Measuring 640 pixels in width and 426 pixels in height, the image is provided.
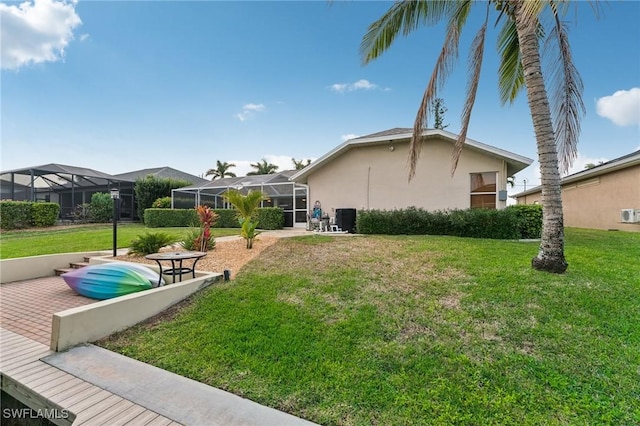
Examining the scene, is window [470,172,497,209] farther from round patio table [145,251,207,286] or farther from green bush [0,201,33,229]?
green bush [0,201,33,229]

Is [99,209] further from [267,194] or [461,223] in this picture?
[461,223]

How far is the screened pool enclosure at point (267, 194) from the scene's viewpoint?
18703 mm

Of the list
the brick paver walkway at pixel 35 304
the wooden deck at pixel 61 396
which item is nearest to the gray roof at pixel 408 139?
the wooden deck at pixel 61 396

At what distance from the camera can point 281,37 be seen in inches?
476

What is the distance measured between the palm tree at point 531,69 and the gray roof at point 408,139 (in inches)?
101

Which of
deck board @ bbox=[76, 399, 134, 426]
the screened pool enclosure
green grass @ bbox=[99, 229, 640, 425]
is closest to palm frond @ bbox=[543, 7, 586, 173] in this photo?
green grass @ bbox=[99, 229, 640, 425]

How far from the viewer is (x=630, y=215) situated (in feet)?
40.3

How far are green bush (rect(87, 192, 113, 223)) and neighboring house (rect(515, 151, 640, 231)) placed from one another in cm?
3059

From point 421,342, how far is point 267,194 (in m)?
16.7

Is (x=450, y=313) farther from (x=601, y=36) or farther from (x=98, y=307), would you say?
(x=601, y=36)

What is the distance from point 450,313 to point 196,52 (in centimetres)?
1396

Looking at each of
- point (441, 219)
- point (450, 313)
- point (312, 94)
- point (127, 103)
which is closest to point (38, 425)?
point (450, 313)

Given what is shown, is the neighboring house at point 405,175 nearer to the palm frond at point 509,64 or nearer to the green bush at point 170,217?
the palm frond at point 509,64

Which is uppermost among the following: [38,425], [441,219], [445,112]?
[445,112]
